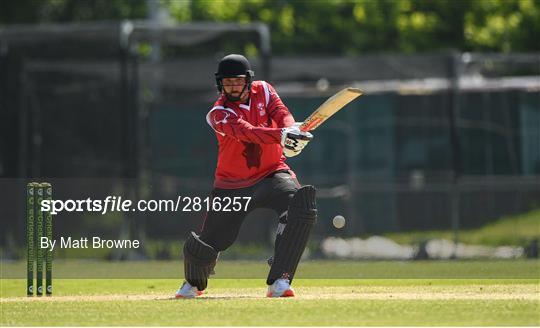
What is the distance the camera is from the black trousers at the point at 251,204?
1210cm

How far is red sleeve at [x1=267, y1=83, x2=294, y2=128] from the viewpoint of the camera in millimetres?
12086

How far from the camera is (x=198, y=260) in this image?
40.1 ft

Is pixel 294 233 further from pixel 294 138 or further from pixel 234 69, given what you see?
pixel 234 69

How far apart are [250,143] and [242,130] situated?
0.36 m

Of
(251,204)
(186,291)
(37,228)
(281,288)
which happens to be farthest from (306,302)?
(37,228)

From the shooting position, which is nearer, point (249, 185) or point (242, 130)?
point (242, 130)

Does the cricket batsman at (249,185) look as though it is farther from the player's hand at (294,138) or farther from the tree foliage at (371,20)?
the tree foliage at (371,20)

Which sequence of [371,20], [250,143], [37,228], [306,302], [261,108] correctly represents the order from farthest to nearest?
[371,20] → [37,228] → [261,108] → [250,143] → [306,302]

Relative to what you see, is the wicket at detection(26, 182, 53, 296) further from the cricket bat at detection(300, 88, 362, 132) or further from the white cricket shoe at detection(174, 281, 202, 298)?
the cricket bat at detection(300, 88, 362, 132)

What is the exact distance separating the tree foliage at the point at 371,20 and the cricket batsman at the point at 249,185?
2392 centimetres

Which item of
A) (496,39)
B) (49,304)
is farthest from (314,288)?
(496,39)

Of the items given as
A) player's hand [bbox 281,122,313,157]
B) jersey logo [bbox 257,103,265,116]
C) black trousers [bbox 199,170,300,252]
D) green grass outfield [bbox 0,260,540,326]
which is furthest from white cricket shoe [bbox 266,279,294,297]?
jersey logo [bbox 257,103,265,116]

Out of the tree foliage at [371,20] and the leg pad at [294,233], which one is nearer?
the leg pad at [294,233]

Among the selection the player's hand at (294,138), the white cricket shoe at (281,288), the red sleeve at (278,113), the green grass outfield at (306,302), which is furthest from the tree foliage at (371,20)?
the player's hand at (294,138)
